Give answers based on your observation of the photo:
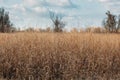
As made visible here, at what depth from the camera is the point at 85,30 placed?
1177cm

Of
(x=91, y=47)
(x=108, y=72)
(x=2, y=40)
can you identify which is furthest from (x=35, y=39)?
(x=108, y=72)

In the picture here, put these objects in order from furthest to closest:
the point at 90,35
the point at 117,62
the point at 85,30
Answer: the point at 85,30 → the point at 90,35 → the point at 117,62

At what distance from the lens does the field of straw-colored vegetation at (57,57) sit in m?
8.84

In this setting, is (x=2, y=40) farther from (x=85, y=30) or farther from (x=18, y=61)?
(x=85, y=30)

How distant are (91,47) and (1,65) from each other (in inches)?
104

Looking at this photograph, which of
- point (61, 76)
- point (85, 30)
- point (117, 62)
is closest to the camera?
point (61, 76)

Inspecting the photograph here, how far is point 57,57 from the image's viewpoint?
9.45 metres

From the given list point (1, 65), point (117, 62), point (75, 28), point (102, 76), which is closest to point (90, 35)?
point (75, 28)

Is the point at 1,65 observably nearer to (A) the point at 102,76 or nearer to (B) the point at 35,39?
(B) the point at 35,39

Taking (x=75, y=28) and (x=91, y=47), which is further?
(x=75, y=28)

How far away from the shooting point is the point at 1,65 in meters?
9.04

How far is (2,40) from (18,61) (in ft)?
4.30

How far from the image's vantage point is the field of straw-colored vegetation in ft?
29.0

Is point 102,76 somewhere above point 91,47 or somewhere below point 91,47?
below
